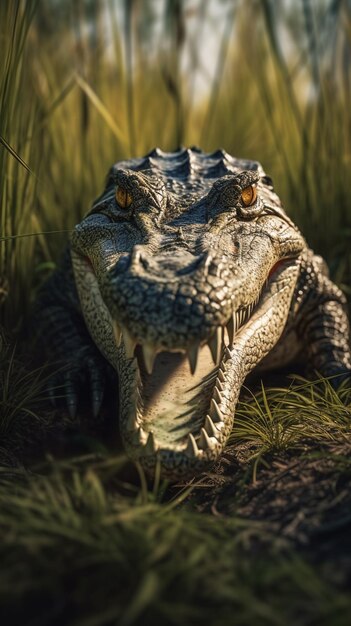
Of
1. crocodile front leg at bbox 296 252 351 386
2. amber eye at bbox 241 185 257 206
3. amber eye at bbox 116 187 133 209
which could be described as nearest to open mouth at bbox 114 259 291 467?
amber eye at bbox 241 185 257 206

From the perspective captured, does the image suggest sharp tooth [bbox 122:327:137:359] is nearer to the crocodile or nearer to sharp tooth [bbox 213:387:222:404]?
the crocodile

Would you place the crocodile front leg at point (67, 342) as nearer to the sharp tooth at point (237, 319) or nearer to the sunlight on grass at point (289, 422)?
the sunlight on grass at point (289, 422)

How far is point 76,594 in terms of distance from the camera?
6.29 feet

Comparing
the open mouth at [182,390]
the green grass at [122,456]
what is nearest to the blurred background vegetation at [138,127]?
the green grass at [122,456]

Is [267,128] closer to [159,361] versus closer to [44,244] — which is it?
[44,244]

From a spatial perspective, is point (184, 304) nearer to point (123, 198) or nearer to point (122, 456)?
point (122, 456)

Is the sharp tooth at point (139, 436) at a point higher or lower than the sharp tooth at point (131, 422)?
lower

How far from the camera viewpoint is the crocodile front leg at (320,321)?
13.5 ft

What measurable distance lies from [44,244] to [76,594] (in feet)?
11.0

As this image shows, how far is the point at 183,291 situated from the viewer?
2.58 metres

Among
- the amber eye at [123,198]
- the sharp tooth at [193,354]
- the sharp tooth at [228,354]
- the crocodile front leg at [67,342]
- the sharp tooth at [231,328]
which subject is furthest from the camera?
the crocodile front leg at [67,342]

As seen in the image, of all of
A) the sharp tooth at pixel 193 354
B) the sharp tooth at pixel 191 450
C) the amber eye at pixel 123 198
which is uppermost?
the amber eye at pixel 123 198

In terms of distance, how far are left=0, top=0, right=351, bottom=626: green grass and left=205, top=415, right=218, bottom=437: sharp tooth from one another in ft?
0.70

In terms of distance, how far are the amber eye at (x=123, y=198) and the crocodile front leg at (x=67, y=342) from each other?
3.04ft
